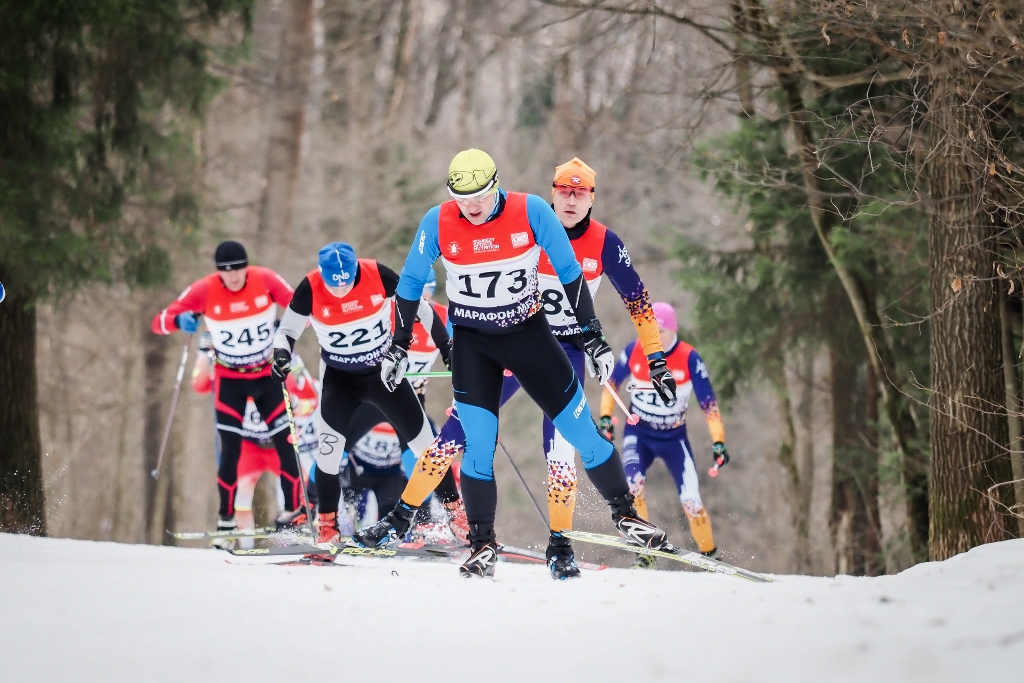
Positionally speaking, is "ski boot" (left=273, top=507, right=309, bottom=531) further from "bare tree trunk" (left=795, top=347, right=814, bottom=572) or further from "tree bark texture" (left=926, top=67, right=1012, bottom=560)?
"bare tree trunk" (left=795, top=347, right=814, bottom=572)

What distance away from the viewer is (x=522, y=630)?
4.27 meters

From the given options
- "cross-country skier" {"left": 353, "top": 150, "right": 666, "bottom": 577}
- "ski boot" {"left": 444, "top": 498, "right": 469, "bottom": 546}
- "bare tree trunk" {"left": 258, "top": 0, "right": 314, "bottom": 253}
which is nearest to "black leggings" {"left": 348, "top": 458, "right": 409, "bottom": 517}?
"ski boot" {"left": 444, "top": 498, "right": 469, "bottom": 546}

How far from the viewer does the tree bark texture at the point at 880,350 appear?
9633 millimetres

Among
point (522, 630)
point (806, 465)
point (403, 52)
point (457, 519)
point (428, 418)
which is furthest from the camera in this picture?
point (403, 52)

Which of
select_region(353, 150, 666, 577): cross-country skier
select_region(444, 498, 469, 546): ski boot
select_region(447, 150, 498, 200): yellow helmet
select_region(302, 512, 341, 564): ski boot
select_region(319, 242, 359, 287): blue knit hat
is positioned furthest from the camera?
select_region(444, 498, 469, 546): ski boot

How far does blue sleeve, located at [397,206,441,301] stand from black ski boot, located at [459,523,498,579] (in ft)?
4.60

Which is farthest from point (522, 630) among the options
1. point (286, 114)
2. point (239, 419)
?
point (286, 114)

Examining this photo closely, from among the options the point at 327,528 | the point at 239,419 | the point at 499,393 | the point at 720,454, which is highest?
the point at 499,393

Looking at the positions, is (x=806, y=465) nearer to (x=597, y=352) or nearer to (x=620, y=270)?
(x=620, y=270)

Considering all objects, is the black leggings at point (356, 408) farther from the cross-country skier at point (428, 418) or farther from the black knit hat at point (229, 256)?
the black knit hat at point (229, 256)

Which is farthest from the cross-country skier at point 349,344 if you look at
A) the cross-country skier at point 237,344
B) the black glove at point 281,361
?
the cross-country skier at point 237,344

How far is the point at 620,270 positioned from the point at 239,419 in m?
4.70

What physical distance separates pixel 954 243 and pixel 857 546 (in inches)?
280

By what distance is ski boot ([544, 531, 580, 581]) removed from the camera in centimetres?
605
